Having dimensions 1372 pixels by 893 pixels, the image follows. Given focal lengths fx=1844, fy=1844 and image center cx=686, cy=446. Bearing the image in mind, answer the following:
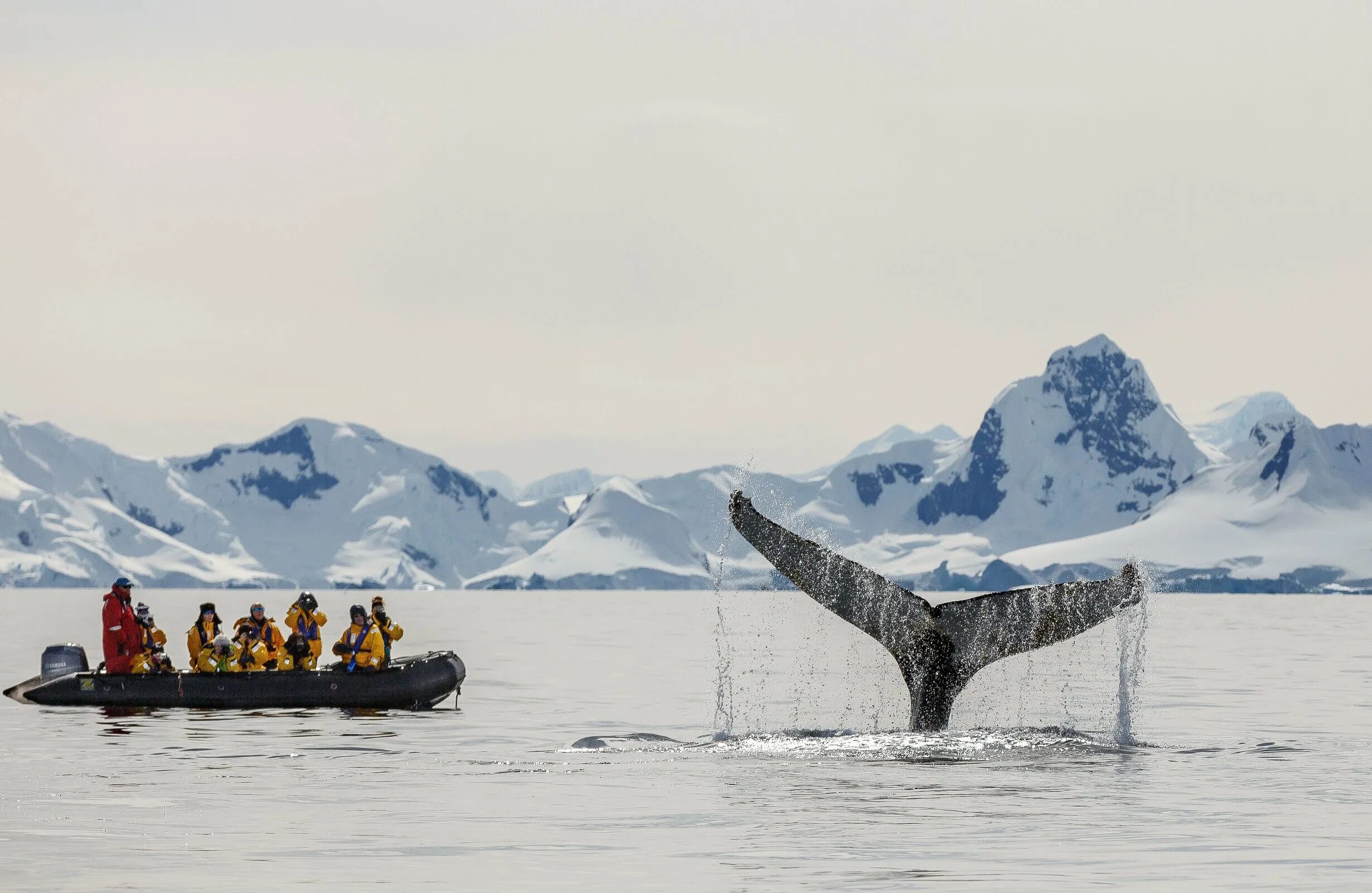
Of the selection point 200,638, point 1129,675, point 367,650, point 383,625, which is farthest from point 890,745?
point 1129,675

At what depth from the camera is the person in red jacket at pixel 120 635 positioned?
110ft

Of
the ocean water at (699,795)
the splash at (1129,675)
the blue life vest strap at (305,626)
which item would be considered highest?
the blue life vest strap at (305,626)

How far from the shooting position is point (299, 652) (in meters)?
33.7

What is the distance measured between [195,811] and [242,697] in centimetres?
1446

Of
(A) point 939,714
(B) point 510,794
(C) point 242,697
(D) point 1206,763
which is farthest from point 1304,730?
(C) point 242,697

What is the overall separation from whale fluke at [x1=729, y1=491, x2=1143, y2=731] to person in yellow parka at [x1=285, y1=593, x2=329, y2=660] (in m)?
14.6

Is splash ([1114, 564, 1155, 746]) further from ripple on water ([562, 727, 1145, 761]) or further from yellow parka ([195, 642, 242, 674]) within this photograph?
yellow parka ([195, 642, 242, 674])

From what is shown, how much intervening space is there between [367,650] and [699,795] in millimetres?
14857

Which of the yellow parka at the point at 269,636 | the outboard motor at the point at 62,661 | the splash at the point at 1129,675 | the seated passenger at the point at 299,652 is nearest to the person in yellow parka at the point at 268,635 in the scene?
the yellow parka at the point at 269,636

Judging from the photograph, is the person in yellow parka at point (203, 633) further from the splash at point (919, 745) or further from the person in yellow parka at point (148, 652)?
the splash at point (919, 745)

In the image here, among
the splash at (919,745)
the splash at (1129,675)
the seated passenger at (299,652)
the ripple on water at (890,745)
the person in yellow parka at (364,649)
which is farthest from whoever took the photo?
the seated passenger at (299,652)

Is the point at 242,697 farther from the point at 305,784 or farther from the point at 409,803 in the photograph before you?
the point at 409,803

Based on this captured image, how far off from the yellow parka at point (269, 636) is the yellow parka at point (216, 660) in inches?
17.9

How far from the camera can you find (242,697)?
33.0 m
